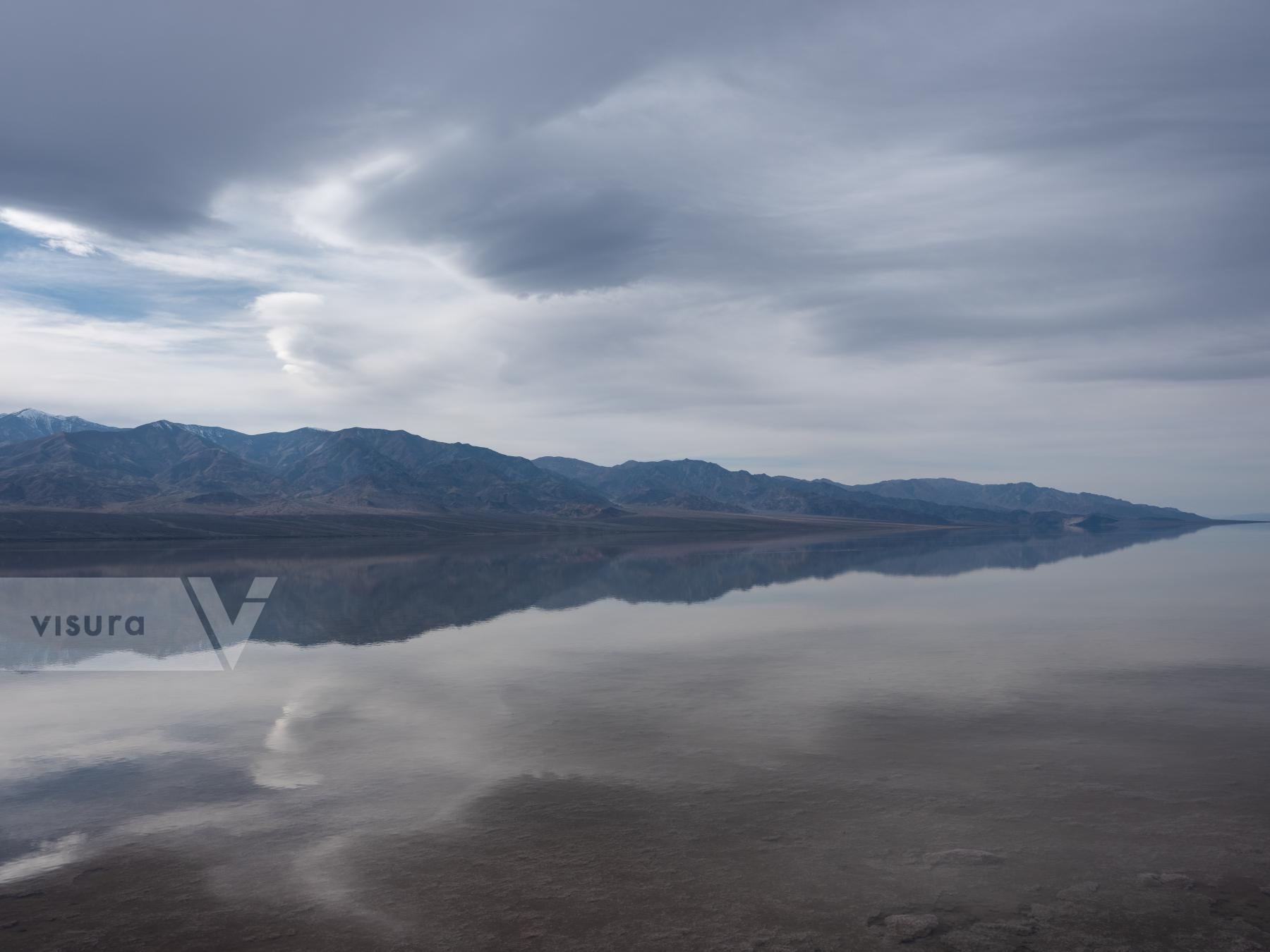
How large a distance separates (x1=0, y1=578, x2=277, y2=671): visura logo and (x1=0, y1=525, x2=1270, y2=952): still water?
153cm

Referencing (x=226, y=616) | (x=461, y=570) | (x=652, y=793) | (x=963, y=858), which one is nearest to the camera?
(x=963, y=858)

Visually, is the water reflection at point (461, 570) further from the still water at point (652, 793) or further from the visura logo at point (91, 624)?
the still water at point (652, 793)

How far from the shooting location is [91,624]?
3953 cm

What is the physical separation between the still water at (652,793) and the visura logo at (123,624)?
1.53 meters

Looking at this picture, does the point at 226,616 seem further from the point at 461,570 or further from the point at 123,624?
the point at 461,570

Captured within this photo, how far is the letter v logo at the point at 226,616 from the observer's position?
108 ft

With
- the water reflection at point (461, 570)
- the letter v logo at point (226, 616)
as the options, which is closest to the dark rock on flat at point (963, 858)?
the letter v logo at point (226, 616)

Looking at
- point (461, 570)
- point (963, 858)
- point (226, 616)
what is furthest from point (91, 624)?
point (963, 858)

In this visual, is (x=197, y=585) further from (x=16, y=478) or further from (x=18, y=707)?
(x=16, y=478)

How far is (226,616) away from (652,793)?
3560 cm

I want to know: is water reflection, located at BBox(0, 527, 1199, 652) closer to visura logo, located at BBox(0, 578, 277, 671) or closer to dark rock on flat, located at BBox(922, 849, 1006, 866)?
visura logo, located at BBox(0, 578, 277, 671)

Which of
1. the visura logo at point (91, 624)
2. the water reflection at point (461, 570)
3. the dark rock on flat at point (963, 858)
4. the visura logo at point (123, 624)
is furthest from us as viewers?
the water reflection at point (461, 570)

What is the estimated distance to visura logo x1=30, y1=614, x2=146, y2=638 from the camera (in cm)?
3703

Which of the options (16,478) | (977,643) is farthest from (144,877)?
(16,478)
